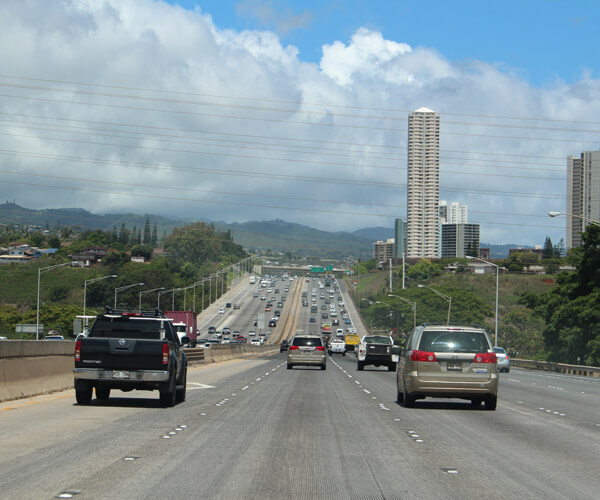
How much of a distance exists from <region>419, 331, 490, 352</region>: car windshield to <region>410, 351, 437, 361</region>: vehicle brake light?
0.16 meters

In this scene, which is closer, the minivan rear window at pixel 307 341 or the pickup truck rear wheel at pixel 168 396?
the pickup truck rear wheel at pixel 168 396

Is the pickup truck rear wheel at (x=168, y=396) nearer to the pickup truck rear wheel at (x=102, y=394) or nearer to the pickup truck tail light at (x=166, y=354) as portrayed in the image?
the pickup truck tail light at (x=166, y=354)

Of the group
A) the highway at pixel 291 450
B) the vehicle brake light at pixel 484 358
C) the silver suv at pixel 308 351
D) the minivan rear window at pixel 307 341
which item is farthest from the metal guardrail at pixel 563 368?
the vehicle brake light at pixel 484 358

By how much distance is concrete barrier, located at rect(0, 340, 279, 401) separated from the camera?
18469mm

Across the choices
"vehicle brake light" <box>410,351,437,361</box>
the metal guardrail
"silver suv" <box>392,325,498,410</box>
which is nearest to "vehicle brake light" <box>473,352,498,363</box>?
"silver suv" <box>392,325,498,410</box>

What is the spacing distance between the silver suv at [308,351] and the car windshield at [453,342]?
23.2 metres

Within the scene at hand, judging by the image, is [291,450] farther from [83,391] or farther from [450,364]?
[83,391]

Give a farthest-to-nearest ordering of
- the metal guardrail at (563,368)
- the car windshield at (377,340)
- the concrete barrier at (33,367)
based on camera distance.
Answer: the metal guardrail at (563,368) < the car windshield at (377,340) < the concrete barrier at (33,367)

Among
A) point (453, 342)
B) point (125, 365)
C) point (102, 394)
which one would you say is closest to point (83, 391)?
point (125, 365)

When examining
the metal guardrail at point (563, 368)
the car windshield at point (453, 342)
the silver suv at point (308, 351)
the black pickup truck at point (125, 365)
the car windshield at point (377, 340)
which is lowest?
the metal guardrail at point (563, 368)

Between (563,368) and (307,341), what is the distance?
22439mm

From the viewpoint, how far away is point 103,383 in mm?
18266

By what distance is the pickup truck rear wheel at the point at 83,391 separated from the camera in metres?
18.2

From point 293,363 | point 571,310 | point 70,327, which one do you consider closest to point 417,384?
point 293,363
